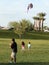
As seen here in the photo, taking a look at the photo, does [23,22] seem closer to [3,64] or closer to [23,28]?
[23,28]

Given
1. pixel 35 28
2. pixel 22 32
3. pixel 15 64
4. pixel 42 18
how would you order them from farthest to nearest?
pixel 35 28, pixel 42 18, pixel 22 32, pixel 15 64

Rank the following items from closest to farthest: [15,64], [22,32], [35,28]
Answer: [15,64]
[22,32]
[35,28]

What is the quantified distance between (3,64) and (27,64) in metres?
1.53

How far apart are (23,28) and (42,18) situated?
161 ft

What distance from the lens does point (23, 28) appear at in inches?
4599

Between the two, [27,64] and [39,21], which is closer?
[27,64]

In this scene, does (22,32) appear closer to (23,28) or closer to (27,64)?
(23,28)

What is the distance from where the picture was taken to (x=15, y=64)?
20.0m

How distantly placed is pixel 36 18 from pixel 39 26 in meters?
6.31

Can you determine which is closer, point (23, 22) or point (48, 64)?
point (48, 64)

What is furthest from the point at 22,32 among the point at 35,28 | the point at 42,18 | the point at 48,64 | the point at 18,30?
the point at 48,64

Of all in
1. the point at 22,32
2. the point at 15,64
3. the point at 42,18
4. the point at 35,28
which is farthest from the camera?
the point at 35,28

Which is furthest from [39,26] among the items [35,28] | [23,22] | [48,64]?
[48,64]

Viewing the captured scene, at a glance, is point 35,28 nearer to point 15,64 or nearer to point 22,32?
point 22,32
